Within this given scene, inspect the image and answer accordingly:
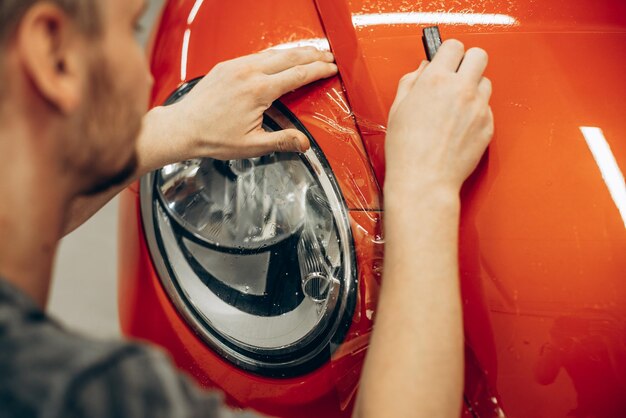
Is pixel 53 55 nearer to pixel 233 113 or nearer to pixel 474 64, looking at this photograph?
pixel 233 113

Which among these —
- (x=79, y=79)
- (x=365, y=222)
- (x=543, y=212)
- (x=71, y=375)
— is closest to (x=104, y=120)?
(x=79, y=79)

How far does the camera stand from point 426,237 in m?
0.89

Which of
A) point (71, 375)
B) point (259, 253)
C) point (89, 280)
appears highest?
point (71, 375)

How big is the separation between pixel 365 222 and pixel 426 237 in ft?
0.45

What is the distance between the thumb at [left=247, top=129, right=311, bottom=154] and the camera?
104 centimetres

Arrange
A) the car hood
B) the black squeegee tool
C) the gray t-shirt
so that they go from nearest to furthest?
the gray t-shirt, the car hood, the black squeegee tool

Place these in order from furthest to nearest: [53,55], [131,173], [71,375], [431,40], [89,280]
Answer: [89,280] < [431,40] < [131,173] < [53,55] < [71,375]

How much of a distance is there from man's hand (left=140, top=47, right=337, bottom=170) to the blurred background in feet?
3.15

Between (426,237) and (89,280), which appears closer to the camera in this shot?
(426,237)

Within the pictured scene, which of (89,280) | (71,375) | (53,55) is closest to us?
(71,375)

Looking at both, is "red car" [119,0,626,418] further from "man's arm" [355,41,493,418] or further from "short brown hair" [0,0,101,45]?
"short brown hair" [0,0,101,45]

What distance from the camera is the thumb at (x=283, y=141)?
41.1 inches

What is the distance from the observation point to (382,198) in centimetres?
100

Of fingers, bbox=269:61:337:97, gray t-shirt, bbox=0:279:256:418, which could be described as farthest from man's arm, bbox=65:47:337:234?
gray t-shirt, bbox=0:279:256:418
